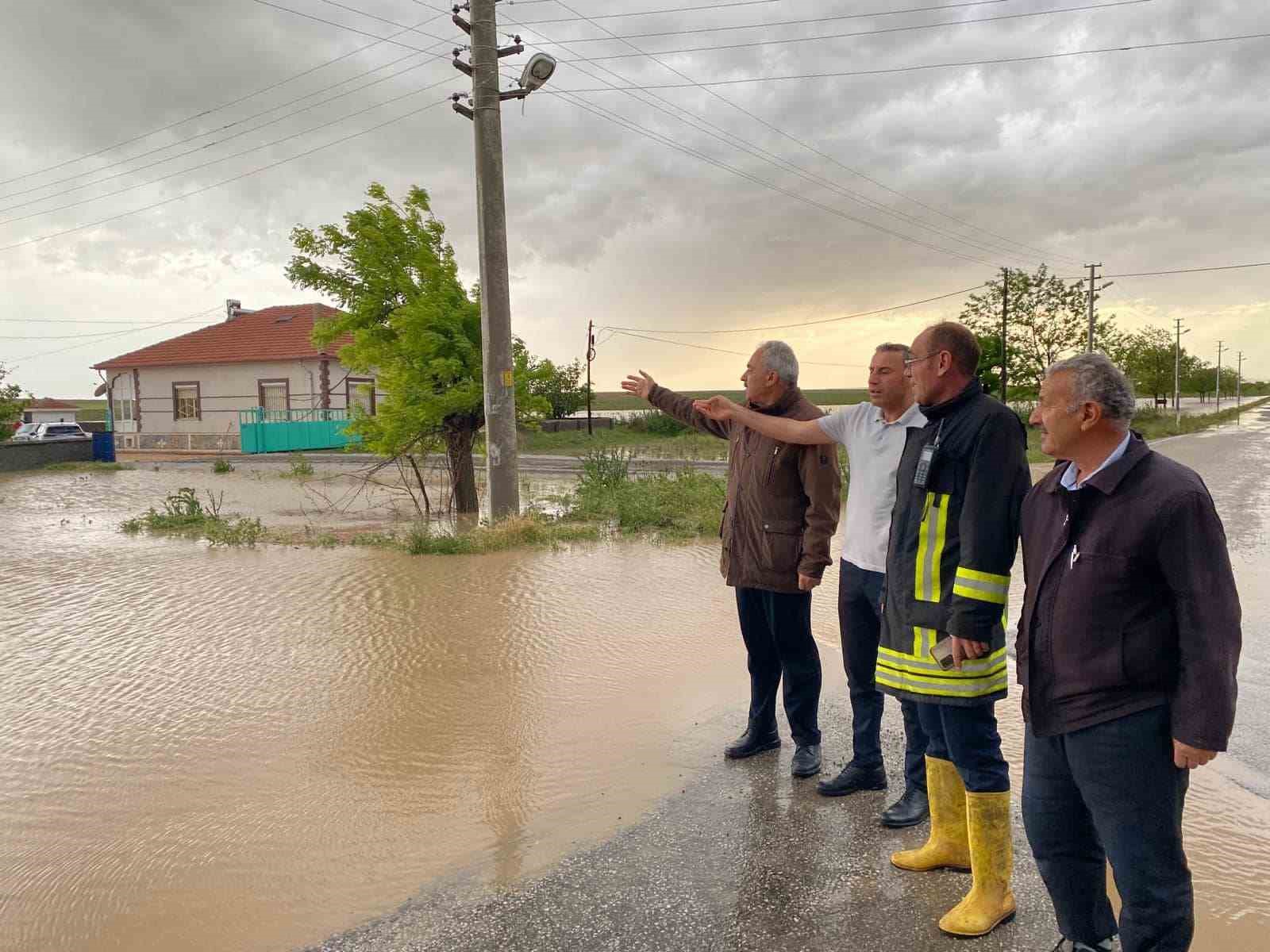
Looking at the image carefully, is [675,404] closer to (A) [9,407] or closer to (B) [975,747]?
(B) [975,747]

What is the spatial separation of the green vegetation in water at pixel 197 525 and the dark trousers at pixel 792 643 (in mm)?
8664

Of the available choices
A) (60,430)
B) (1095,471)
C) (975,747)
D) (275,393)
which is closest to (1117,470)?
(1095,471)

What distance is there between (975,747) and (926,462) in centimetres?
98

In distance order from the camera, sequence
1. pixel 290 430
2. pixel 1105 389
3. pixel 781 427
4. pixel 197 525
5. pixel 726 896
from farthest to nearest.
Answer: pixel 290 430, pixel 197 525, pixel 781 427, pixel 726 896, pixel 1105 389

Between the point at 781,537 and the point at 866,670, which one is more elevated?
the point at 781,537

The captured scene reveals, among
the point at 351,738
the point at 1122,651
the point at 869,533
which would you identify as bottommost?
the point at 351,738

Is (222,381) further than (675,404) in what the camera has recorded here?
Yes

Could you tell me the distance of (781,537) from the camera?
4.25 m

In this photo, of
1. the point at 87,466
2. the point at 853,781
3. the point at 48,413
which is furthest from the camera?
the point at 48,413

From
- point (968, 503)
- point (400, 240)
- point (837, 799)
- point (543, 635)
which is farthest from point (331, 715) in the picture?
point (400, 240)

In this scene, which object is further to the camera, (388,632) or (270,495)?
(270,495)

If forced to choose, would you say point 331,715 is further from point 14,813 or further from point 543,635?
point 543,635

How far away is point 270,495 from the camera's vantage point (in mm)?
19125

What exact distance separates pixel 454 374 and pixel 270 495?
7.35 metres
